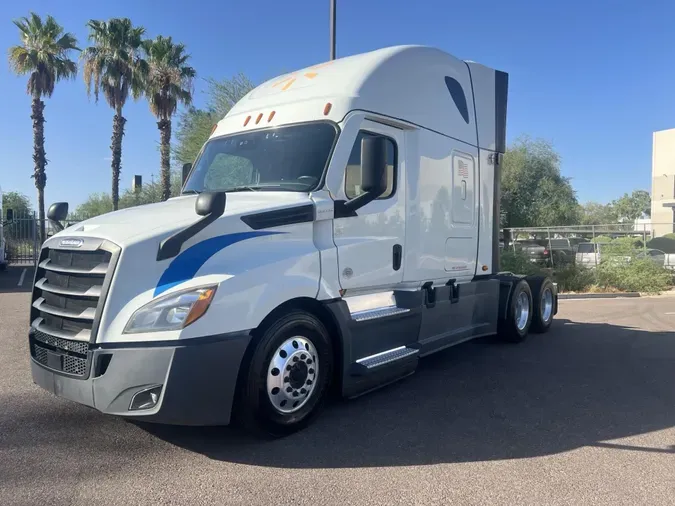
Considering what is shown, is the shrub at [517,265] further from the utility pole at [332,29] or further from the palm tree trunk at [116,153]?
the palm tree trunk at [116,153]

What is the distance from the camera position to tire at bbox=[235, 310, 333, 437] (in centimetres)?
418

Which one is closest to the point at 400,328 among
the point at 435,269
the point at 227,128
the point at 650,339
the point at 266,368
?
the point at 435,269

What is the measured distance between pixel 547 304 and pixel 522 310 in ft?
3.55

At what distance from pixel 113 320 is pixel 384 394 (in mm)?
2937

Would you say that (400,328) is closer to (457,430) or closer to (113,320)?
(457,430)

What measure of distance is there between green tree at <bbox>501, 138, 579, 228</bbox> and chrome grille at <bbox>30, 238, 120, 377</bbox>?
3279cm

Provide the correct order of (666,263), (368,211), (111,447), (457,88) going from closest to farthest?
(111,447)
(368,211)
(457,88)
(666,263)

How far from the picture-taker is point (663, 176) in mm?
45344

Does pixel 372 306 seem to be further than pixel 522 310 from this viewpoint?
No

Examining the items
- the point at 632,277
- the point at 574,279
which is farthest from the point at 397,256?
the point at 632,277

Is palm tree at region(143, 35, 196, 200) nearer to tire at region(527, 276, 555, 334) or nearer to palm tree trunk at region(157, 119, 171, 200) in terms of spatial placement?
palm tree trunk at region(157, 119, 171, 200)

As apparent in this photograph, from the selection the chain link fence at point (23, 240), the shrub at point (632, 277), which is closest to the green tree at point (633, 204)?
the shrub at point (632, 277)

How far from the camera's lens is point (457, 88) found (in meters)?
7.06

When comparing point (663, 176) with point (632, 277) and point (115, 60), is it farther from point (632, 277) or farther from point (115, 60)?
point (115, 60)
